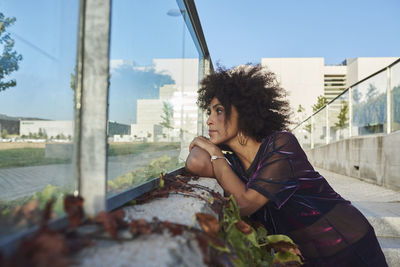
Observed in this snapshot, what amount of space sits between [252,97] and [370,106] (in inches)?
264

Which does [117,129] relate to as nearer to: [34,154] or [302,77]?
[34,154]

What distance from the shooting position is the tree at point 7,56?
145cm

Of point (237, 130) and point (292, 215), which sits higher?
point (237, 130)

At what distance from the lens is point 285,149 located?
1.90 m

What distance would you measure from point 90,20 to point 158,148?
1.18 m

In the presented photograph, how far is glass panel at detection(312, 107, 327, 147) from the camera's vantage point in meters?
12.4

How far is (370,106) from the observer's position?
7.69 m

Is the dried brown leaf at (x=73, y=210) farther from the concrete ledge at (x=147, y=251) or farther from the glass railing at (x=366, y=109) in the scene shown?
the glass railing at (x=366, y=109)

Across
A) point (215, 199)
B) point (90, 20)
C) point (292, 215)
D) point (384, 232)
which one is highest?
point (90, 20)

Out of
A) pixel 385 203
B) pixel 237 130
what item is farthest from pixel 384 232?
pixel 237 130

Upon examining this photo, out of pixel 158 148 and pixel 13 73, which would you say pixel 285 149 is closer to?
pixel 158 148

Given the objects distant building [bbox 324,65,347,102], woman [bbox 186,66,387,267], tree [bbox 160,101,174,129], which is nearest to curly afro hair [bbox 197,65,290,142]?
woman [bbox 186,66,387,267]

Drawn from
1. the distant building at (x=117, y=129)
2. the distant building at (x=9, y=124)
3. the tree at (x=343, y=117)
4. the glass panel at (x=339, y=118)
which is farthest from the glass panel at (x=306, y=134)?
the distant building at (x=9, y=124)

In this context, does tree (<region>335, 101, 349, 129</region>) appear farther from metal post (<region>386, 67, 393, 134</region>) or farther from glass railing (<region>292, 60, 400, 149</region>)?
metal post (<region>386, 67, 393, 134</region>)
